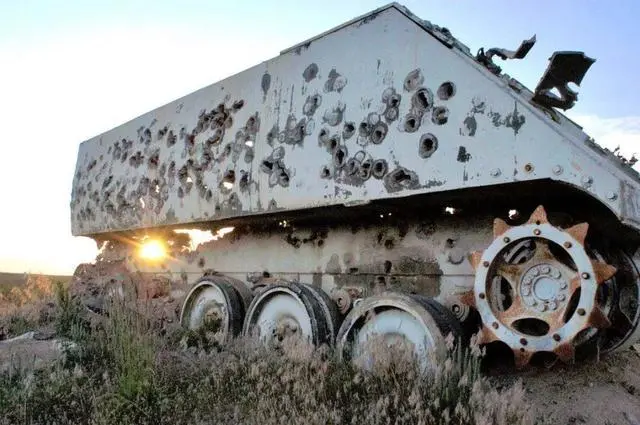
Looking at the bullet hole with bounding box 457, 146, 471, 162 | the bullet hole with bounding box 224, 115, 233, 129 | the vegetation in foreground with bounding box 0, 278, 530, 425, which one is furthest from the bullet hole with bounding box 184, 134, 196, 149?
the bullet hole with bounding box 457, 146, 471, 162

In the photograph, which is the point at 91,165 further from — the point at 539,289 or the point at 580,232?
the point at 580,232

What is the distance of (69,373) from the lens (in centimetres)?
493

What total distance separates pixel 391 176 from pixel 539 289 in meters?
1.46

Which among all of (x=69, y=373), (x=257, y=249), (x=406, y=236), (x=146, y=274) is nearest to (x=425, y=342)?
(x=406, y=236)

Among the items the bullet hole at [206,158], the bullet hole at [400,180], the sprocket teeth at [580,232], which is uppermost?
the bullet hole at [206,158]

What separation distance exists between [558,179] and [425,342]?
1496 millimetres

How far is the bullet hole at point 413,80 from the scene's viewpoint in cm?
489

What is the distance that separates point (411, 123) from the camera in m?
4.90

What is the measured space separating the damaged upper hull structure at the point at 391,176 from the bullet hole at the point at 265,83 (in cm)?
2

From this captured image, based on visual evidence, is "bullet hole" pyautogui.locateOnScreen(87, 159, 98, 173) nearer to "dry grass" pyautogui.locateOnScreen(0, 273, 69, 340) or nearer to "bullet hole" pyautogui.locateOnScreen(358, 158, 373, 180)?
"dry grass" pyautogui.locateOnScreen(0, 273, 69, 340)

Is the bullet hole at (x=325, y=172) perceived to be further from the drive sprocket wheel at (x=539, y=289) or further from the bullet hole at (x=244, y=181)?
the drive sprocket wheel at (x=539, y=289)

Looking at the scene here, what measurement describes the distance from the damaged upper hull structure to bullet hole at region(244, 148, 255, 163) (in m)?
0.02

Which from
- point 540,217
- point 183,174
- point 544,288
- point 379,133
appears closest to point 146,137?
point 183,174

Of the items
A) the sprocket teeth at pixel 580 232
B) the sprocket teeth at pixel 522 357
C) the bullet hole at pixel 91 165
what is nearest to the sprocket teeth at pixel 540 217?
the sprocket teeth at pixel 580 232
